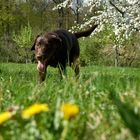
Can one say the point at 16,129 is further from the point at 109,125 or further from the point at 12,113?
the point at 109,125

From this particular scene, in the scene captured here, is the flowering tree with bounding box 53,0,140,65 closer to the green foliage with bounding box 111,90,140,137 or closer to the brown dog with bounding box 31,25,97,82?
the brown dog with bounding box 31,25,97,82

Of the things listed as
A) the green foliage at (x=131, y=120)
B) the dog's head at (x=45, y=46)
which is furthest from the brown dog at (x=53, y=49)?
the green foliage at (x=131, y=120)

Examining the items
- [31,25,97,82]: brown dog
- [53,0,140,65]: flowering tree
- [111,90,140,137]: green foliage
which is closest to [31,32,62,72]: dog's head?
[31,25,97,82]: brown dog

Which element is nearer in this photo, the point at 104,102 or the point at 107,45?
the point at 104,102

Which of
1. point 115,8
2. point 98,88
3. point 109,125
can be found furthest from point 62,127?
point 115,8

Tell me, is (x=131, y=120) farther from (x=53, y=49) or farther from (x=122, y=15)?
(x=122, y=15)

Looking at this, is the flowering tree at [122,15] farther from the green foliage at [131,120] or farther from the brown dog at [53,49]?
the green foliage at [131,120]

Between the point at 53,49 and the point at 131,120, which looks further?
the point at 53,49

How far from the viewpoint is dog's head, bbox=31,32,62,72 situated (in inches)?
380

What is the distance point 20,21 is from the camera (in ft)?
221

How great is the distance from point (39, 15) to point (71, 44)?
57009 mm

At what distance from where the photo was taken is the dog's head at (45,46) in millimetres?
9664

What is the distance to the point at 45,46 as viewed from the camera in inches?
395

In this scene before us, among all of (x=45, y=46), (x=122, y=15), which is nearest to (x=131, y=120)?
(x=45, y=46)
